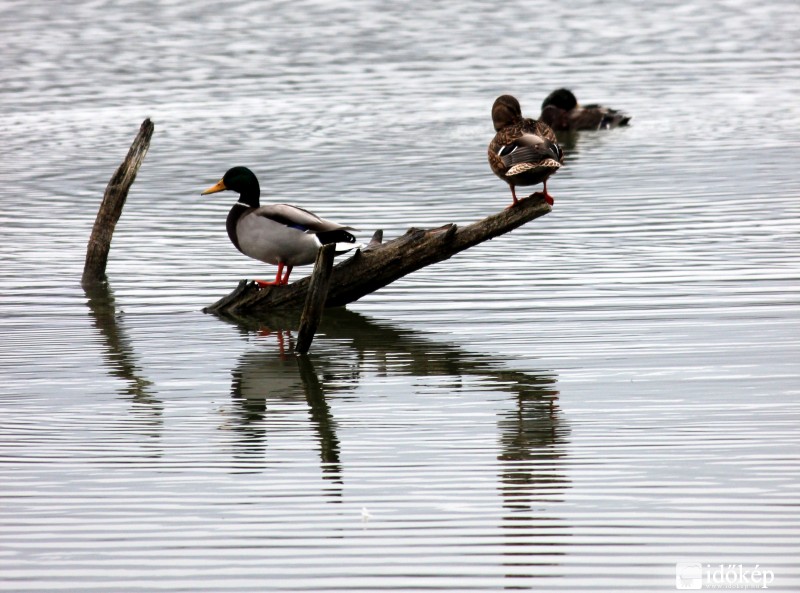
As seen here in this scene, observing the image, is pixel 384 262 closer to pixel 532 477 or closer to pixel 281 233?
pixel 281 233

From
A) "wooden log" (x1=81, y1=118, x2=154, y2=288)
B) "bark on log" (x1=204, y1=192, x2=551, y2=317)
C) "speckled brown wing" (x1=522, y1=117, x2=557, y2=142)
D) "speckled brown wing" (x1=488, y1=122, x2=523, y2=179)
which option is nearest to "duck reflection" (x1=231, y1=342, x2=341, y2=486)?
"bark on log" (x1=204, y1=192, x2=551, y2=317)

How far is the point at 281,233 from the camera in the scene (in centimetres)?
1130

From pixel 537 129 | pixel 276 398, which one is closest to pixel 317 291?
pixel 276 398

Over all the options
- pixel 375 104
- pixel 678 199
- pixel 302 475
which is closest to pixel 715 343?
pixel 302 475

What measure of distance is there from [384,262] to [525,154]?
1553mm

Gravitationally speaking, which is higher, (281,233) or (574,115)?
(281,233)

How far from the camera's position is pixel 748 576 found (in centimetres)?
564

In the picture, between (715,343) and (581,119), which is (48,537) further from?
(581,119)

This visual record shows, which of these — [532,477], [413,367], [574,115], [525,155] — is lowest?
[574,115]

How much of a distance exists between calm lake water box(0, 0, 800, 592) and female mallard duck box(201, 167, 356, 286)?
0.58 metres

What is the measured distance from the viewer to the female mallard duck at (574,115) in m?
21.8

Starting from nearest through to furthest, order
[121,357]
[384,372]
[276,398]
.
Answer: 1. [276,398]
2. [384,372]
3. [121,357]

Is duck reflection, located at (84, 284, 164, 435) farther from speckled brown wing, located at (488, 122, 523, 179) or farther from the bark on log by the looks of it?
speckled brown wing, located at (488, 122, 523, 179)

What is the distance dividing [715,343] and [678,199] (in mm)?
6333
